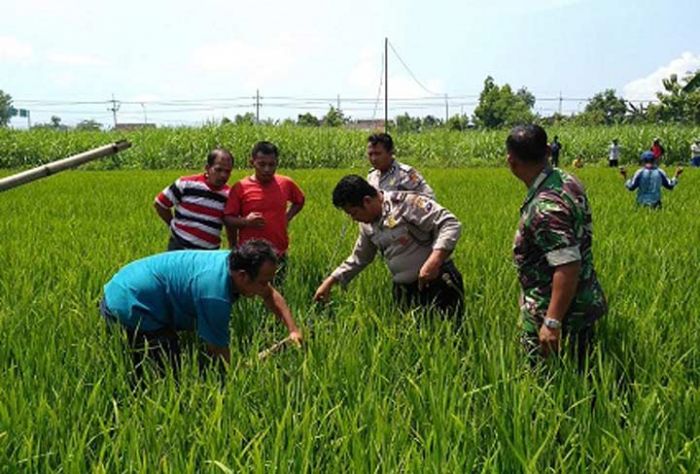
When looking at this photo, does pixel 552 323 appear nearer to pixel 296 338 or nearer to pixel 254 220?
pixel 296 338

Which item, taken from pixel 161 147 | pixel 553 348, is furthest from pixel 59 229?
pixel 161 147

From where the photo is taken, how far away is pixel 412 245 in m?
3.19

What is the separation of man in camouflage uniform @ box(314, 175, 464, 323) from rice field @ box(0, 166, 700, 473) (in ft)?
0.52

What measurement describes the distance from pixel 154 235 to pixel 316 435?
4.46 meters

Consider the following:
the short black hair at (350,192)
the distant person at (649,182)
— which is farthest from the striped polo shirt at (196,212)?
the distant person at (649,182)

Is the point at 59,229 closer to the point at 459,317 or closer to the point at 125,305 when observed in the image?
the point at 125,305

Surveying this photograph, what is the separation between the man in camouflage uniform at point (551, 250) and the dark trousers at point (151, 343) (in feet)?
4.88

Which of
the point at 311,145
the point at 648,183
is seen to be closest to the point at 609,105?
the point at 311,145

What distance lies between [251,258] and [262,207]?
1.65m

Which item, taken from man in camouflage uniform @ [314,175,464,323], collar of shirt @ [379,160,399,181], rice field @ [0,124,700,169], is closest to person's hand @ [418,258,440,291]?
man in camouflage uniform @ [314,175,464,323]

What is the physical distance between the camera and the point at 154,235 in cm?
600

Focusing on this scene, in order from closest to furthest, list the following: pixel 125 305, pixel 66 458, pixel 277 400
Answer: pixel 66 458, pixel 277 400, pixel 125 305

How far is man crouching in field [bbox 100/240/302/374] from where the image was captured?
240 centimetres

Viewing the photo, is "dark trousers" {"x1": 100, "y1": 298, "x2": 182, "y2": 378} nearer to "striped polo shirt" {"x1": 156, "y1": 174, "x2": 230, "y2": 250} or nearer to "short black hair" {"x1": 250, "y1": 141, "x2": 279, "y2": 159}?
"striped polo shirt" {"x1": 156, "y1": 174, "x2": 230, "y2": 250}
